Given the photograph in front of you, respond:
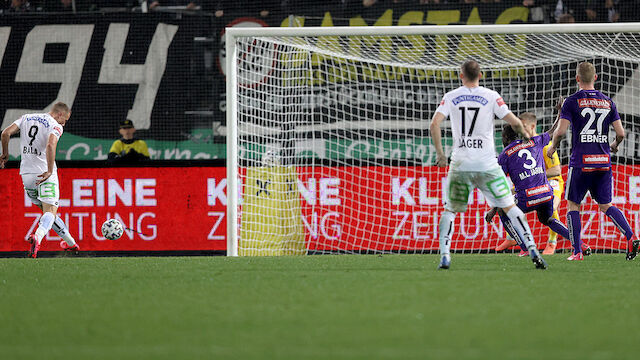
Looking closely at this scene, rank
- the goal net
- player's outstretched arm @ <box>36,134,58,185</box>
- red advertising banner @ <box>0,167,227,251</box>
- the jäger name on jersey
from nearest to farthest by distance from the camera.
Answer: player's outstretched arm @ <box>36,134,58,185</box> < the jäger name on jersey < the goal net < red advertising banner @ <box>0,167,227,251</box>

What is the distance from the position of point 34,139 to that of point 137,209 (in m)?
1.87

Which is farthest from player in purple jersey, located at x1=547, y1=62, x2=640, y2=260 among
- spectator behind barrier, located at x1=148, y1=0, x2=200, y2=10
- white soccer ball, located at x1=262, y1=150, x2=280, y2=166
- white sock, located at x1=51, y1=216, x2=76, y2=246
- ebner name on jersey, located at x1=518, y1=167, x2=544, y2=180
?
spectator behind barrier, located at x1=148, y1=0, x2=200, y2=10

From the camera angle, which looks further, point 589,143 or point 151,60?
point 151,60

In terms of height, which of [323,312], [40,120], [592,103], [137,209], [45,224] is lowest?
[323,312]

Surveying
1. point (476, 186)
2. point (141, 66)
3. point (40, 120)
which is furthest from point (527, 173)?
point (141, 66)

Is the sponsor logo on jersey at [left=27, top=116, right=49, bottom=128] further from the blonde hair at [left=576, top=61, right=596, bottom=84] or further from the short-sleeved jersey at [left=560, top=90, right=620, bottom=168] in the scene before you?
the blonde hair at [left=576, top=61, right=596, bottom=84]

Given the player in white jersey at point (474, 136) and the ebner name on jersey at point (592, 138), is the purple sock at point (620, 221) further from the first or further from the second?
the player in white jersey at point (474, 136)

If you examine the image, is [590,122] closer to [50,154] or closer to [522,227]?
[522,227]

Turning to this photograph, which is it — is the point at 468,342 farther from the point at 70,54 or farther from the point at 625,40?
the point at 70,54

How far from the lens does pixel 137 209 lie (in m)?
12.2

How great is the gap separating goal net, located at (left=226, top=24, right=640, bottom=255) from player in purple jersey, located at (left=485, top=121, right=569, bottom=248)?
204cm

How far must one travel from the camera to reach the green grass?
4.21 metres

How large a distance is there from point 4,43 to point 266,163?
19.6 feet

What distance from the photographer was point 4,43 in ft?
50.2
